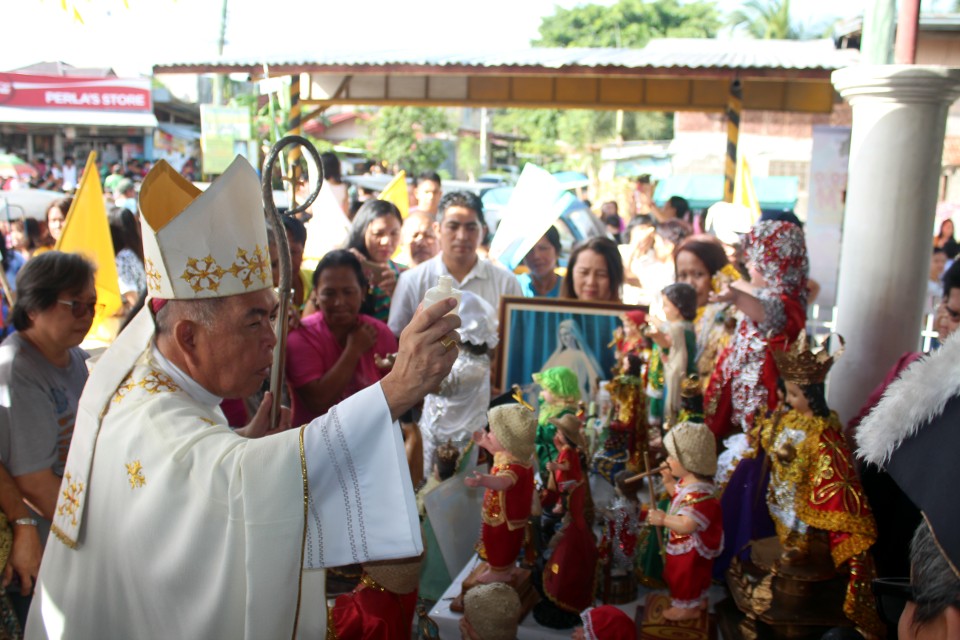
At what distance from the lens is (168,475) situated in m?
1.80

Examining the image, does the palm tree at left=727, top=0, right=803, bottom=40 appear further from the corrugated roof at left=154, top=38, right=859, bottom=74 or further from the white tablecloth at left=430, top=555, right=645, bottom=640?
the white tablecloth at left=430, top=555, right=645, bottom=640

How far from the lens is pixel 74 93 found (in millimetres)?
24859

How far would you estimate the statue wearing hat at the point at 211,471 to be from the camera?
174cm

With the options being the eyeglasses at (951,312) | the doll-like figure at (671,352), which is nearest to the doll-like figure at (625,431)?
the doll-like figure at (671,352)

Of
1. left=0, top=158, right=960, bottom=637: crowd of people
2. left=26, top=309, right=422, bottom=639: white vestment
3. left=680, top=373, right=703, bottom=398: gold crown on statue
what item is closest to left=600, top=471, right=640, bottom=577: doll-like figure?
left=0, top=158, right=960, bottom=637: crowd of people

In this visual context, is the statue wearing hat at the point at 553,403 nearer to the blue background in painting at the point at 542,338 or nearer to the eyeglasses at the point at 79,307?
the blue background in painting at the point at 542,338

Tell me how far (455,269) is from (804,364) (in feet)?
7.79

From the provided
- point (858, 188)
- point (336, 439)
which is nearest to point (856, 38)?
point (858, 188)

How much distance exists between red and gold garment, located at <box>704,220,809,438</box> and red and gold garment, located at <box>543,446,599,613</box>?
98 cm

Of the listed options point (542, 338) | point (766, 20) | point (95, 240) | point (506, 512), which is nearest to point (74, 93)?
point (95, 240)

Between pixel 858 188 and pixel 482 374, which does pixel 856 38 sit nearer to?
pixel 858 188

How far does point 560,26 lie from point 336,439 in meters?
46.7

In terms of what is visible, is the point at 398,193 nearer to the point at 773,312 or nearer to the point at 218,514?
the point at 773,312

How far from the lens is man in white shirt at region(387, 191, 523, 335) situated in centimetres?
461
